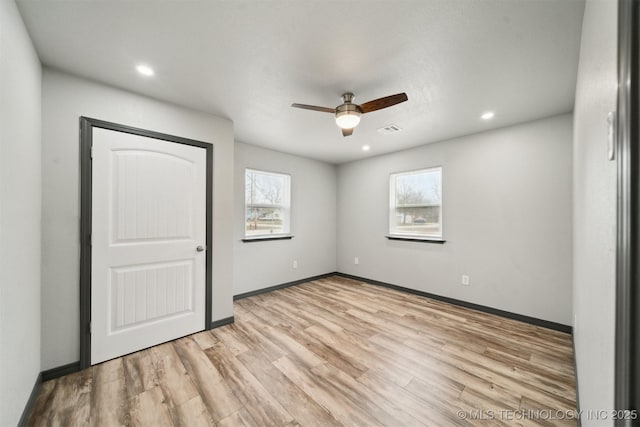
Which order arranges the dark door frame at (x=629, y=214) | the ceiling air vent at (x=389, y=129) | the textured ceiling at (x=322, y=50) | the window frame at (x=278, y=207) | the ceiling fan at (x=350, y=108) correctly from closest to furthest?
the dark door frame at (x=629, y=214) < the textured ceiling at (x=322, y=50) < the ceiling fan at (x=350, y=108) < the ceiling air vent at (x=389, y=129) < the window frame at (x=278, y=207)

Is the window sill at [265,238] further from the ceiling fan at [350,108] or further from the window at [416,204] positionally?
the ceiling fan at [350,108]

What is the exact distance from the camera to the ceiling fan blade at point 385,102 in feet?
6.57

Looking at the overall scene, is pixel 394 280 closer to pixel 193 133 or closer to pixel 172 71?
pixel 193 133

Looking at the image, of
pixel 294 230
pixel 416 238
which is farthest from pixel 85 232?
pixel 416 238

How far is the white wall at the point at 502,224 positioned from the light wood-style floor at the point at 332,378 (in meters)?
0.49

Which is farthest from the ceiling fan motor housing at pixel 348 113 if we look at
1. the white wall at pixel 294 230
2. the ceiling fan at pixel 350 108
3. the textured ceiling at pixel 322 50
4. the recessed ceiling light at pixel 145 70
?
the white wall at pixel 294 230

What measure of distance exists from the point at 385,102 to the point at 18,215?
8.55ft

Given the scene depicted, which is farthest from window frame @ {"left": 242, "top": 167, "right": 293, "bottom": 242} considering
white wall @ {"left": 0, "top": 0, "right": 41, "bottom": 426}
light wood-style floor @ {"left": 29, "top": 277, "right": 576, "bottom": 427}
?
white wall @ {"left": 0, "top": 0, "right": 41, "bottom": 426}

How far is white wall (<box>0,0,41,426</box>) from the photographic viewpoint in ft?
4.35

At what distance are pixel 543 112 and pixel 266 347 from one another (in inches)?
155

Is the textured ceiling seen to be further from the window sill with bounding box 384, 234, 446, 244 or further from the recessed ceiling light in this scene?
the window sill with bounding box 384, 234, 446, 244

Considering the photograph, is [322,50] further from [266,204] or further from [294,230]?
[294,230]

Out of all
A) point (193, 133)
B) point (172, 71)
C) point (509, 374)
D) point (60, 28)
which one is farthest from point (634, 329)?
point (193, 133)

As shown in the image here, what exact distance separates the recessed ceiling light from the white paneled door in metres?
0.61
